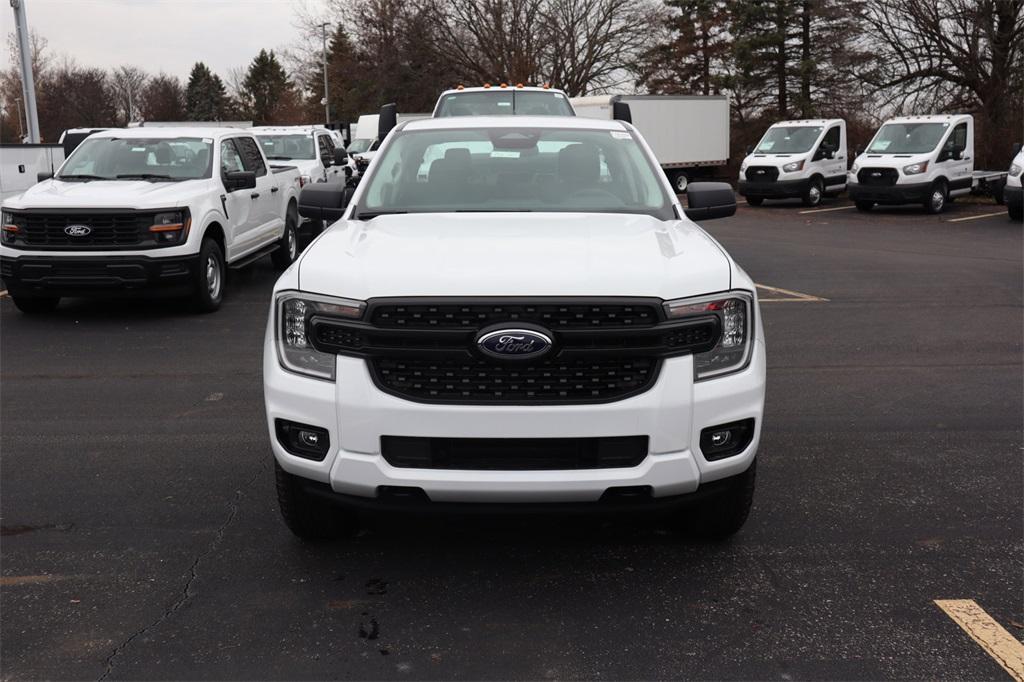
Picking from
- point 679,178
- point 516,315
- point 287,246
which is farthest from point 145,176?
point 679,178

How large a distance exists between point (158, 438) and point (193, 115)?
112476 mm

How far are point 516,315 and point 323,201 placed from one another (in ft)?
7.64

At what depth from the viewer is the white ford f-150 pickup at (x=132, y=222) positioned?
9.49m

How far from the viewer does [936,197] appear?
2306cm

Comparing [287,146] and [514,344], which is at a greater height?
[287,146]

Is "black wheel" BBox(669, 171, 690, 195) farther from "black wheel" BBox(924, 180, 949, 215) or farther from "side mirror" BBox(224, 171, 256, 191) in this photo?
"side mirror" BBox(224, 171, 256, 191)

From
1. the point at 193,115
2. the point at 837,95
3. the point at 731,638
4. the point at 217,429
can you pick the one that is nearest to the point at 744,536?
the point at 731,638

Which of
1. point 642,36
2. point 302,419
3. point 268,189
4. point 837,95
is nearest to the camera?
point 302,419

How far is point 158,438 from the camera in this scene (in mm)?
5969

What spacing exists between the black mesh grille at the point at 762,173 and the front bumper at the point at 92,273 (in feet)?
62.4

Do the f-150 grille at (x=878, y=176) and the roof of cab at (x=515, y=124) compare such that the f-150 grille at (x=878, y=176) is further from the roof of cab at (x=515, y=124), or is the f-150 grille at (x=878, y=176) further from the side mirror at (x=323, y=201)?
the side mirror at (x=323, y=201)

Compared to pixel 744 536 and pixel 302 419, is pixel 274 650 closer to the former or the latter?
pixel 302 419

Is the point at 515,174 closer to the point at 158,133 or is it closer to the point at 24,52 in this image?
the point at 158,133

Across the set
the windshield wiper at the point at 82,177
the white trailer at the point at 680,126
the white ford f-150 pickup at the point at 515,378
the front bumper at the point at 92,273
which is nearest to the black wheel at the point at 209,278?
the front bumper at the point at 92,273
